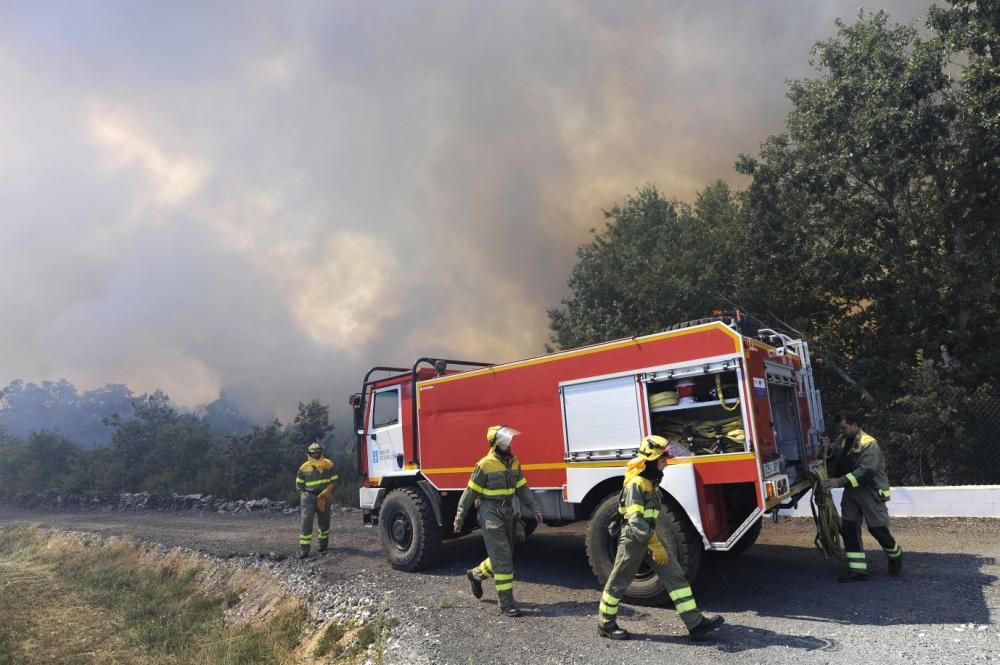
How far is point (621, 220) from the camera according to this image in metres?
24.9

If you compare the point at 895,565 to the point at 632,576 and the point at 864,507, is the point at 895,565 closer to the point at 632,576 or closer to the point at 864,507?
the point at 864,507

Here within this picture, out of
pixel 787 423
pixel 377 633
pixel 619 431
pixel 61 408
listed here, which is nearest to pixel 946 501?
pixel 787 423

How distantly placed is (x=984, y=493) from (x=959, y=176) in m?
7.32

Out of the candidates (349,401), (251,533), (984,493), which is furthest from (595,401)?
(251,533)

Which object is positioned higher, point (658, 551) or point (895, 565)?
point (658, 551)

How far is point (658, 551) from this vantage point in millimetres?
4941

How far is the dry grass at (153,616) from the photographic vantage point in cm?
646

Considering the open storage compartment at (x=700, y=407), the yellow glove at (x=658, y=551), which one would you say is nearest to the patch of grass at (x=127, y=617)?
the yellow glove at (x=658, y=551)

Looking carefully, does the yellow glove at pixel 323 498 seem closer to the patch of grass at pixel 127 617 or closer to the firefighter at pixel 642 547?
the patch of grass at pixel 127 617

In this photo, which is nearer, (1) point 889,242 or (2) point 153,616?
(2) point 153,616

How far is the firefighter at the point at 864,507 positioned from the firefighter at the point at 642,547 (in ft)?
7.52

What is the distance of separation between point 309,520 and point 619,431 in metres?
5.85

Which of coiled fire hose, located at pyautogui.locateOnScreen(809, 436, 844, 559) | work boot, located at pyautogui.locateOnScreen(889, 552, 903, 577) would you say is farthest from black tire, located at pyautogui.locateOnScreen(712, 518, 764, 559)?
work boot, located at pyautogui.locateOnScreen(889, 552, 903, 577)

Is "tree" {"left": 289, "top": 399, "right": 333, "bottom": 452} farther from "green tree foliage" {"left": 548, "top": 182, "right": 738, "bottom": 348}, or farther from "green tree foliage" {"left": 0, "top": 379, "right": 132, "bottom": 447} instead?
"green tree foliage" {"left": 0, "top": 379, "right": 132, "bottom": 447}
